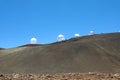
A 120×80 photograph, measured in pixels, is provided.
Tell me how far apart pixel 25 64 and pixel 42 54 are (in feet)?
28.1

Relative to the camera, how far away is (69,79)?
69.6 ft

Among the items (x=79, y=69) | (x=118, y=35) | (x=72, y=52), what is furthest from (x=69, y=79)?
(x=118, y=35)

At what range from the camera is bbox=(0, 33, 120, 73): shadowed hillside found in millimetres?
79938

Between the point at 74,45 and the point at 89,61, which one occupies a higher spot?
the point at 74,45

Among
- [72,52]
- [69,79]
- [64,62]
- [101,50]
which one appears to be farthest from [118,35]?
[69,79]

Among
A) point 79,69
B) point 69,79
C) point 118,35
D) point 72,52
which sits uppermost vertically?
point 118,35

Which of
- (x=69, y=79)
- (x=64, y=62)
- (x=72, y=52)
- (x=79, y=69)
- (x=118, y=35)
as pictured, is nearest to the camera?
(x=69, y=79)

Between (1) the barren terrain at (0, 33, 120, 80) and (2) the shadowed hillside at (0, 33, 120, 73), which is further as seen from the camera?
(2) the shadowed hillside at (0, 33, 120, 73)

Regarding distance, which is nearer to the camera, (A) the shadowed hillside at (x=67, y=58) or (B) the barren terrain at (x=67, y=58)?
(B) the barren terrain at (x=67, y=58)

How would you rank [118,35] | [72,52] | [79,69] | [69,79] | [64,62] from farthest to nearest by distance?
[118,35], [72,52], [64,62], [79,69], [69,79]

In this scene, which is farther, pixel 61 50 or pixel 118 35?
pixel 118 35

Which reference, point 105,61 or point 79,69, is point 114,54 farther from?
point 79,69

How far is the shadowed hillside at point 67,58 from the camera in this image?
79.9 m

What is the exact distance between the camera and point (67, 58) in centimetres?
8769
